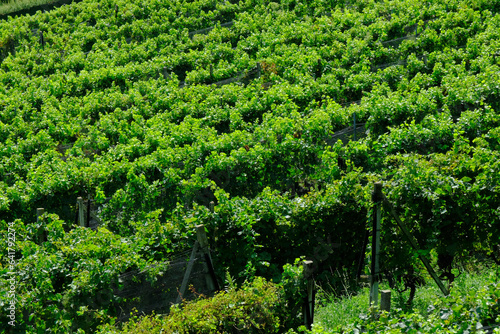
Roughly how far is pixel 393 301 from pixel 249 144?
4.49 meters

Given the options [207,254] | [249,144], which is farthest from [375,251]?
[249,144]

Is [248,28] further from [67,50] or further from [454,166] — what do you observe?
[454,166]

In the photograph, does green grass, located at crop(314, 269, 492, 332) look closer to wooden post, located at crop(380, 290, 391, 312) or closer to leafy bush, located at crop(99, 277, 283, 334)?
leafy bush, located at crop(99, 277, 283, 334)

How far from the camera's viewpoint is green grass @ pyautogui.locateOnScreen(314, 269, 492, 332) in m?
6.80

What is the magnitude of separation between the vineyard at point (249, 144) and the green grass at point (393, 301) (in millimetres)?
255

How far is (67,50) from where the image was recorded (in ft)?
66.1

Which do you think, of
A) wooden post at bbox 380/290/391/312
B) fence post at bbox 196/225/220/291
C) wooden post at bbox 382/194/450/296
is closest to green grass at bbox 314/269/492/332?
wooden post at bbox 382/194/450/296

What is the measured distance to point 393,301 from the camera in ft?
24.0

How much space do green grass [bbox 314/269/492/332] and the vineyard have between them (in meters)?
0.25

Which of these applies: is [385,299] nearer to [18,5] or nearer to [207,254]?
[207,254]

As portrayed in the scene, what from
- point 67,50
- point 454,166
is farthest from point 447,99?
point 67,50

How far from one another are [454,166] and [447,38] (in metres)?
8.75

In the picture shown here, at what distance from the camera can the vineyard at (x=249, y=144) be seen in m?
7.18

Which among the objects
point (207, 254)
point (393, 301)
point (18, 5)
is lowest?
point (393, 301)
